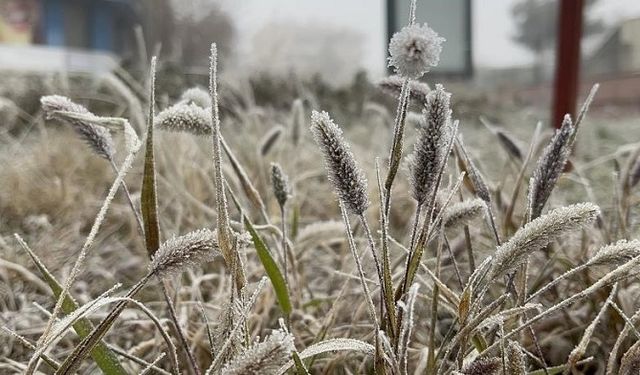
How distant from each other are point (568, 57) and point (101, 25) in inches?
327

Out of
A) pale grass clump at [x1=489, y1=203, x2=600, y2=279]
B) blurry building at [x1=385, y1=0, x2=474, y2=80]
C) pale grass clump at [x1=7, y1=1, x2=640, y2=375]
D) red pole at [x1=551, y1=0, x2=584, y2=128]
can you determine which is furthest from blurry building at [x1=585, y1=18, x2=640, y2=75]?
pale grass clump at [x1=489, y1=203, x2=600, y2=279]

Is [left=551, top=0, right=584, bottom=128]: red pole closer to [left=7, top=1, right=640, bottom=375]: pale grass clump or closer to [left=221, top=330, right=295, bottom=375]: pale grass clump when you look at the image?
[left=7, top=1, right=640, bottom=375]: pale grass clump

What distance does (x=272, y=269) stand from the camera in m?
0.62

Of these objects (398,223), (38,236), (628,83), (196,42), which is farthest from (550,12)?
(196,42)

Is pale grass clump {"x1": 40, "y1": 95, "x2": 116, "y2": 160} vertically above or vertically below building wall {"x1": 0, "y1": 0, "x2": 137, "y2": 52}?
below

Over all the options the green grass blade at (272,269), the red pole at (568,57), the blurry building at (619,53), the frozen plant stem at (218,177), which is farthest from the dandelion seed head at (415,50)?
the blurry building at (619,53)

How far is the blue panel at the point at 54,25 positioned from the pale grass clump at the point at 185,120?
9057mm

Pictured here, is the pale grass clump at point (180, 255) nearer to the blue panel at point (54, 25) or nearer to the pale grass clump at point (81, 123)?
the pale grass clump at point (81, 123)

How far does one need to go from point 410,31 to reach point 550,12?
2.44 meters

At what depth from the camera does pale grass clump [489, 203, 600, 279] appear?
452mm

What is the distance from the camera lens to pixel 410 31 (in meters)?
0.39

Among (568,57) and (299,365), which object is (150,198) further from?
(568,57)

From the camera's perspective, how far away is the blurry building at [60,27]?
8.83 metres

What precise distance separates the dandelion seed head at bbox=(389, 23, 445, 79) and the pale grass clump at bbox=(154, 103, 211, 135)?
20 cm
